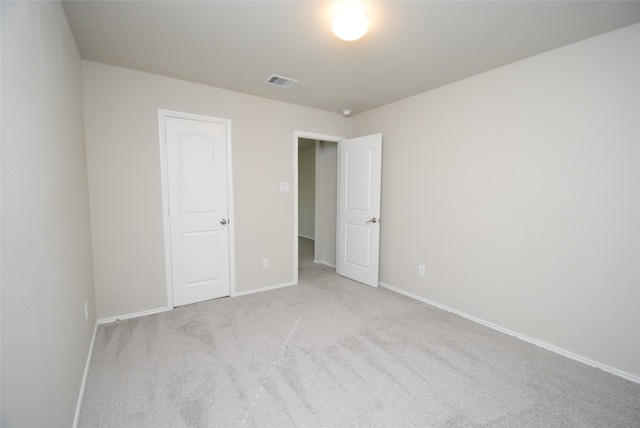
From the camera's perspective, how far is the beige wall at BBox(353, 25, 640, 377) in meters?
2.00

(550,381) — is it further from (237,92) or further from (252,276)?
(237,92)

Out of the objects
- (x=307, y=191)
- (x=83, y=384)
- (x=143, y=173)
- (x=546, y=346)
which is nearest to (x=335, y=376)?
(x=83, y=384)

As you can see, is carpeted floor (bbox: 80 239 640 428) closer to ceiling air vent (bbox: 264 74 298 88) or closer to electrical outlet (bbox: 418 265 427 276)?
electrical outlet (bbox: 418 265 427 276)

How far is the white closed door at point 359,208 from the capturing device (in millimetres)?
3734

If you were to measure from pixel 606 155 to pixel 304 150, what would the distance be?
6290 mm

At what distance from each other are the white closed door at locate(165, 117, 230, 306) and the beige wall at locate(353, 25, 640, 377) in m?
2.32

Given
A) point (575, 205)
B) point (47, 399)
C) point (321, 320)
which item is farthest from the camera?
point (321, 320)

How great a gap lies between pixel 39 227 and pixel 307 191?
661 centimetres

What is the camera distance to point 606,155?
205 cm

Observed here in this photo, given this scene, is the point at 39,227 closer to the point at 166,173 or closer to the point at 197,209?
the point at 166,173

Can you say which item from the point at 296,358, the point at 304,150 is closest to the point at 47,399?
the point at 296,358

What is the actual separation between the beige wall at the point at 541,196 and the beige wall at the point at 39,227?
319cm

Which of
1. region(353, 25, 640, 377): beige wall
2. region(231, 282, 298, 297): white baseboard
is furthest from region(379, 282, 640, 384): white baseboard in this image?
region(231, 282, 298, 297): white baseboard

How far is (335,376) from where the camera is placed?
1.97m
